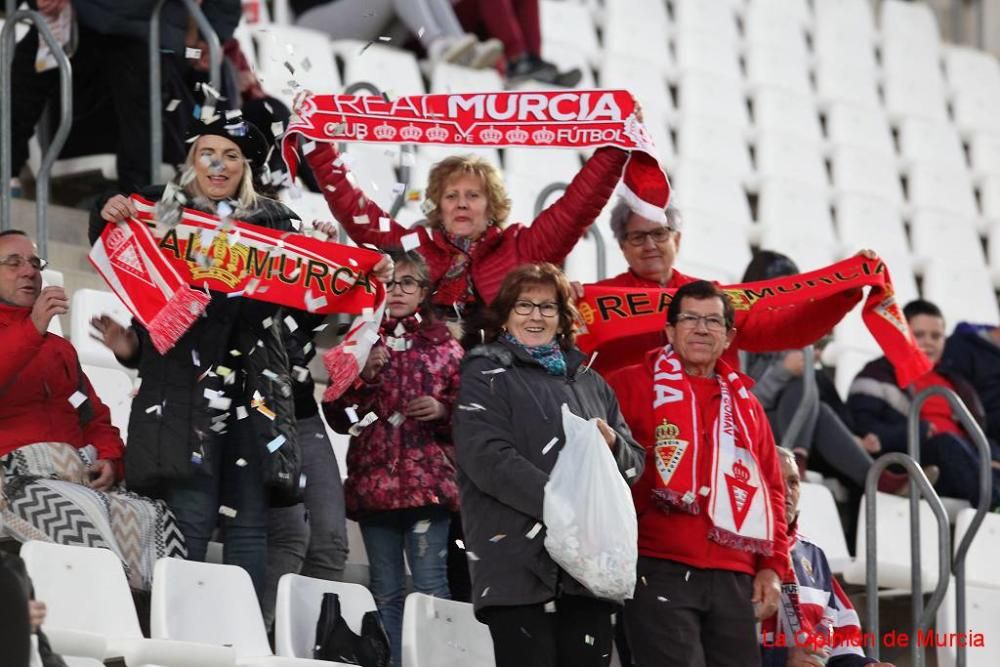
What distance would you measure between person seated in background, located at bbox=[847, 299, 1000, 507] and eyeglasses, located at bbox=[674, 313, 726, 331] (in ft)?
7.14

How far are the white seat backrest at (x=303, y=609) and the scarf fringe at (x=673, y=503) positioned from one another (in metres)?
0.81

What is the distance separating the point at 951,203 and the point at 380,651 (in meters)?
6.39

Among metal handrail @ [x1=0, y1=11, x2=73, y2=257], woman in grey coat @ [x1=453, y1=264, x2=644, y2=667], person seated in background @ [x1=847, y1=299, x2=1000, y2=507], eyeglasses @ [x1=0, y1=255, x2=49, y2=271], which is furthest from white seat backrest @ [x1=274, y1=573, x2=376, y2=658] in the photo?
person seated in background @ [x1=847, y1=299, x2=1000, y2=507]

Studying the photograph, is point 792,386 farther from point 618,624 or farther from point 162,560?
point 162,560

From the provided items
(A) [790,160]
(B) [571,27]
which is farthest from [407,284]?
(A) [790,160]

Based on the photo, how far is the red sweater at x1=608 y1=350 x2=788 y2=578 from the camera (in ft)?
16.6

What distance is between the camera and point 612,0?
10523 millimetres

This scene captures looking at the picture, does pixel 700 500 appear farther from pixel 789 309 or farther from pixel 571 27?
pixel 571 27

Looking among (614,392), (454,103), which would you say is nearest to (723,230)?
(454,103)

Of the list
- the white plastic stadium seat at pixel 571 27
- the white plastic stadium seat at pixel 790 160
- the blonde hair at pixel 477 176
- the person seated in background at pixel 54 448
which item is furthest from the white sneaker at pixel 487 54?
the person seated in background at pixel 54 448

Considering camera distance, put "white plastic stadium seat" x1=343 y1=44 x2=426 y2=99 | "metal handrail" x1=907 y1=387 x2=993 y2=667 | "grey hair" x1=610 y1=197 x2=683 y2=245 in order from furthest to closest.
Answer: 1. "white plastic stadium seat" x1=343 y1=44 x2=426 y2=99
2. "metal handrail" x1=907 y1=387 x2=993 y2=667
3. "grey hair" x1=610 y1=197 x2=683 y2=245

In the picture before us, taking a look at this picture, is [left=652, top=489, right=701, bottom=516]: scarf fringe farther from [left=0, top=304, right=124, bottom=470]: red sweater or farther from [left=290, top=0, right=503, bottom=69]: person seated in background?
[left=290, top=0, right=503, bottom=69]: person seated in background

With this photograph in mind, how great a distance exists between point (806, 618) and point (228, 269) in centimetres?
180

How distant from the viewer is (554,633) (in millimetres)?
4723
